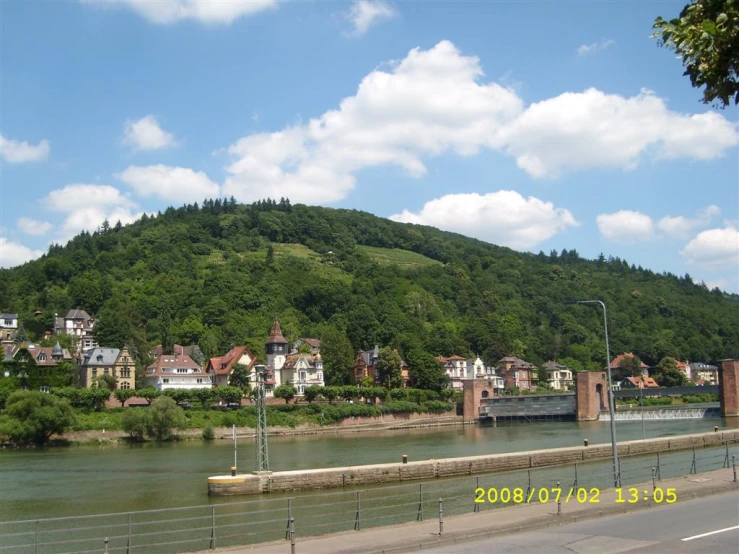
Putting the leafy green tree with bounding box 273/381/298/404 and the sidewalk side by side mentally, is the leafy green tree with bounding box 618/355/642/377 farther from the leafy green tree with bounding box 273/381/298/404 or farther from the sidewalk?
the sidewalk

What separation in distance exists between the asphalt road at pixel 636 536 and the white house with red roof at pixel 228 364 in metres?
96.0

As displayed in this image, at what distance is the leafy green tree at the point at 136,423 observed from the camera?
76.8 meters

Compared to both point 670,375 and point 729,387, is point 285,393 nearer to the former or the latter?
point 729,387

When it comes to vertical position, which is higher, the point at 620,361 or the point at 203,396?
the point at 620,361

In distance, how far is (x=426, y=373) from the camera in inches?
4811

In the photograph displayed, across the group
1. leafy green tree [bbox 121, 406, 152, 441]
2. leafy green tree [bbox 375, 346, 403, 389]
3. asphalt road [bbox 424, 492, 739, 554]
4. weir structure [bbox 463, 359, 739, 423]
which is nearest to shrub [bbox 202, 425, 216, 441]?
leafy green tree [bbox 121, 406, 152, 441]

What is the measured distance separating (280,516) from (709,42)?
27702 millimetres

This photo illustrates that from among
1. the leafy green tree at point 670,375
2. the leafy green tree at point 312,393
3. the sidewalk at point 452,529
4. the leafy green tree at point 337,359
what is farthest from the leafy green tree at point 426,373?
the sidewalk at point 452,529

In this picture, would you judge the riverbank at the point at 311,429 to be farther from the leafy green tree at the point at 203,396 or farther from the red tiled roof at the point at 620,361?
the red tiled roof at the point at 620,361

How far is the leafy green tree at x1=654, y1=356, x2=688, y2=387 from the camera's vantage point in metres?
152

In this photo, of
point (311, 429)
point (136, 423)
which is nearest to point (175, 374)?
point (311, 429)

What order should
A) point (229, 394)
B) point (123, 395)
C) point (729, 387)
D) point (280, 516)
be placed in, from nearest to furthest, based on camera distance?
point (280, 516) < point (123, 395) < point (229, 394) < point (729, 387)

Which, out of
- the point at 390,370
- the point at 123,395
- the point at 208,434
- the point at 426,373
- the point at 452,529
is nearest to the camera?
the point at 452,529

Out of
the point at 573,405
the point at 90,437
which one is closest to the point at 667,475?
the point at 90,437
